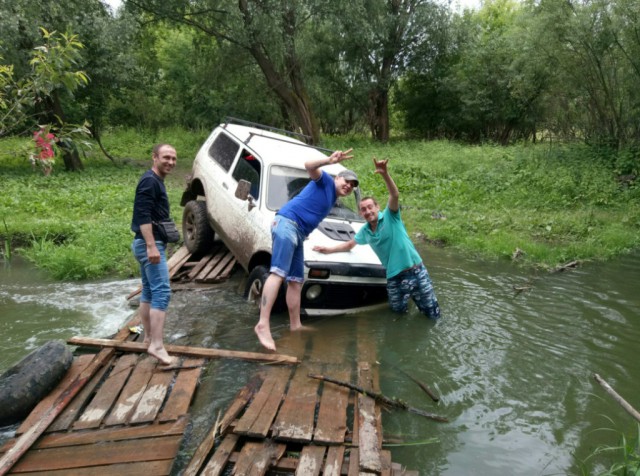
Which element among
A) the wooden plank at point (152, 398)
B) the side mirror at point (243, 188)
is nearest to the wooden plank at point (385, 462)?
the wooden plank at point (152, 398)

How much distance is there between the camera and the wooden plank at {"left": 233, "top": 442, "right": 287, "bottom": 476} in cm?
290

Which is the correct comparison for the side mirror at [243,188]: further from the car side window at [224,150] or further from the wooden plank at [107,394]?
the wooden plank at [107,394]

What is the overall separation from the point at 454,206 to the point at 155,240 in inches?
365

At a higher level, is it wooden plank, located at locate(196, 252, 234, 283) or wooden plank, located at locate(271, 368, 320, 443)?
wooden plank, located at locate(271, 368, 320, 443)

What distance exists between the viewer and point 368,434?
328cm

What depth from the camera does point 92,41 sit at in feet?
48.3

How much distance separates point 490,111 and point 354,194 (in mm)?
22145

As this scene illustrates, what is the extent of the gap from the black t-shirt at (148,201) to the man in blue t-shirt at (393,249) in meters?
1.84

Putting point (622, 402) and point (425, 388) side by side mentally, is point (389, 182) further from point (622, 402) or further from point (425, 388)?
point (622, 402)

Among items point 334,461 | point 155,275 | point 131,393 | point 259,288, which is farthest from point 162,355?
point 334,461

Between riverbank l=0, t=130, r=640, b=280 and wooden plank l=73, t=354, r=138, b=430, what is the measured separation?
87.5 inches

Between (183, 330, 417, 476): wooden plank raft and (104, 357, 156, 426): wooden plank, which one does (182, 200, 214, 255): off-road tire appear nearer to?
(104, 357, 156, 426): wooden plank

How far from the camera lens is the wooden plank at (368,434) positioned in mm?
2979

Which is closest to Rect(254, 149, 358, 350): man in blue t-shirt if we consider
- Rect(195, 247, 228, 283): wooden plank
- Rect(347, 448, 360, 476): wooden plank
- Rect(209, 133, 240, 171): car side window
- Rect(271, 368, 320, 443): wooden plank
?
Rect(271, 368, 320, 443): wooden plank
